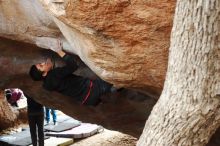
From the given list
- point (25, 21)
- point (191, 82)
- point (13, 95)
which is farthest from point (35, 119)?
point (191, 82)

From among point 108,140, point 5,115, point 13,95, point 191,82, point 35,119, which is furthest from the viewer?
point 13,95

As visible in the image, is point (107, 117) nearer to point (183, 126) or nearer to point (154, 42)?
point (154, 42)

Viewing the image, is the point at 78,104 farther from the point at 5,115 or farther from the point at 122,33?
the point at 5,115

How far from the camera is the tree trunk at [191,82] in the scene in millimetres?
1915

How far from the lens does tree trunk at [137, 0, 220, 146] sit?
6.28 feet

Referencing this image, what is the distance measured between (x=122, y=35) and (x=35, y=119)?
3.42 m

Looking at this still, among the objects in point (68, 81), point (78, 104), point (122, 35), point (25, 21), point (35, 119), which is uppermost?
point (25, 21)

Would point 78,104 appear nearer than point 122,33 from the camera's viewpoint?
No

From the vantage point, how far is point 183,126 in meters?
2.01

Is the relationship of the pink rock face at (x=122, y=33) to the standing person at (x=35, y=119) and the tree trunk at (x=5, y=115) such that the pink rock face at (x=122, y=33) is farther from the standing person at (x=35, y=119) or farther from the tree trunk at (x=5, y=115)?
the tree trunk at (x=5, y=115)

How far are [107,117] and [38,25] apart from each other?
1592 mm

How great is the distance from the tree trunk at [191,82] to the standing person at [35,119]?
3.75m

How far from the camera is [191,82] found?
6.50 feet

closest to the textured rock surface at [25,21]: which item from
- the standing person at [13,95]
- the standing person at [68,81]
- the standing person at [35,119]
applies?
the standing person at [68,81]
